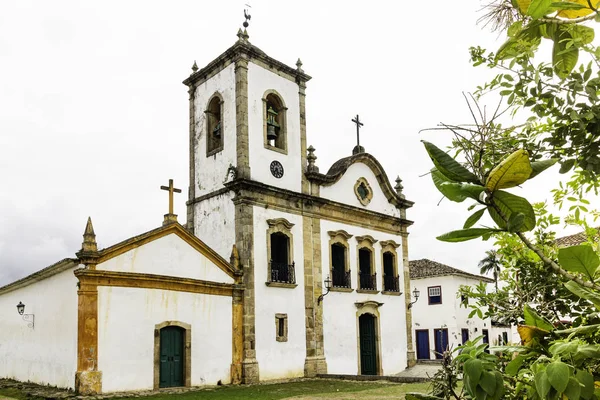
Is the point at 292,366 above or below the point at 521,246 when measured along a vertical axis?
below

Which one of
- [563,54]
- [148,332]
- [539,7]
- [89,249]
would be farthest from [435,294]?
[539,7]

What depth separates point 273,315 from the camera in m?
17.2

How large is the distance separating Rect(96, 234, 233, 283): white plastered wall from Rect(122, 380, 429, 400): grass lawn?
9.81 ft

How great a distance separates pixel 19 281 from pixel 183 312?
536 cm

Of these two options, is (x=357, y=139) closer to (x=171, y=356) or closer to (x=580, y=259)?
(x=171, y=356)

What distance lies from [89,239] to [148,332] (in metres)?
2.71

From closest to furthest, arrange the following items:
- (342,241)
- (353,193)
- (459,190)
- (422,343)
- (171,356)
A: (459,190) < (171,356) < (342,241) < (353,193) < (422,343)

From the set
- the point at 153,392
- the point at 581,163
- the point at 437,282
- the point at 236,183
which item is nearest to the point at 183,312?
the point at 153,392

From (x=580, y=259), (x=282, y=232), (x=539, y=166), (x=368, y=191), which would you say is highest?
(x=368, y=191)

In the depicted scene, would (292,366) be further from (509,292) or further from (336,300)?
(509,292)

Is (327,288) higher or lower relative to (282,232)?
lower

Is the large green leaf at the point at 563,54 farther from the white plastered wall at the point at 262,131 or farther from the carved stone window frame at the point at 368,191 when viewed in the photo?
the carved stone window frame at the point at 368,191

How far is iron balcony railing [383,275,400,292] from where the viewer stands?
21.3 metres

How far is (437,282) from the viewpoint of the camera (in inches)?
1245
